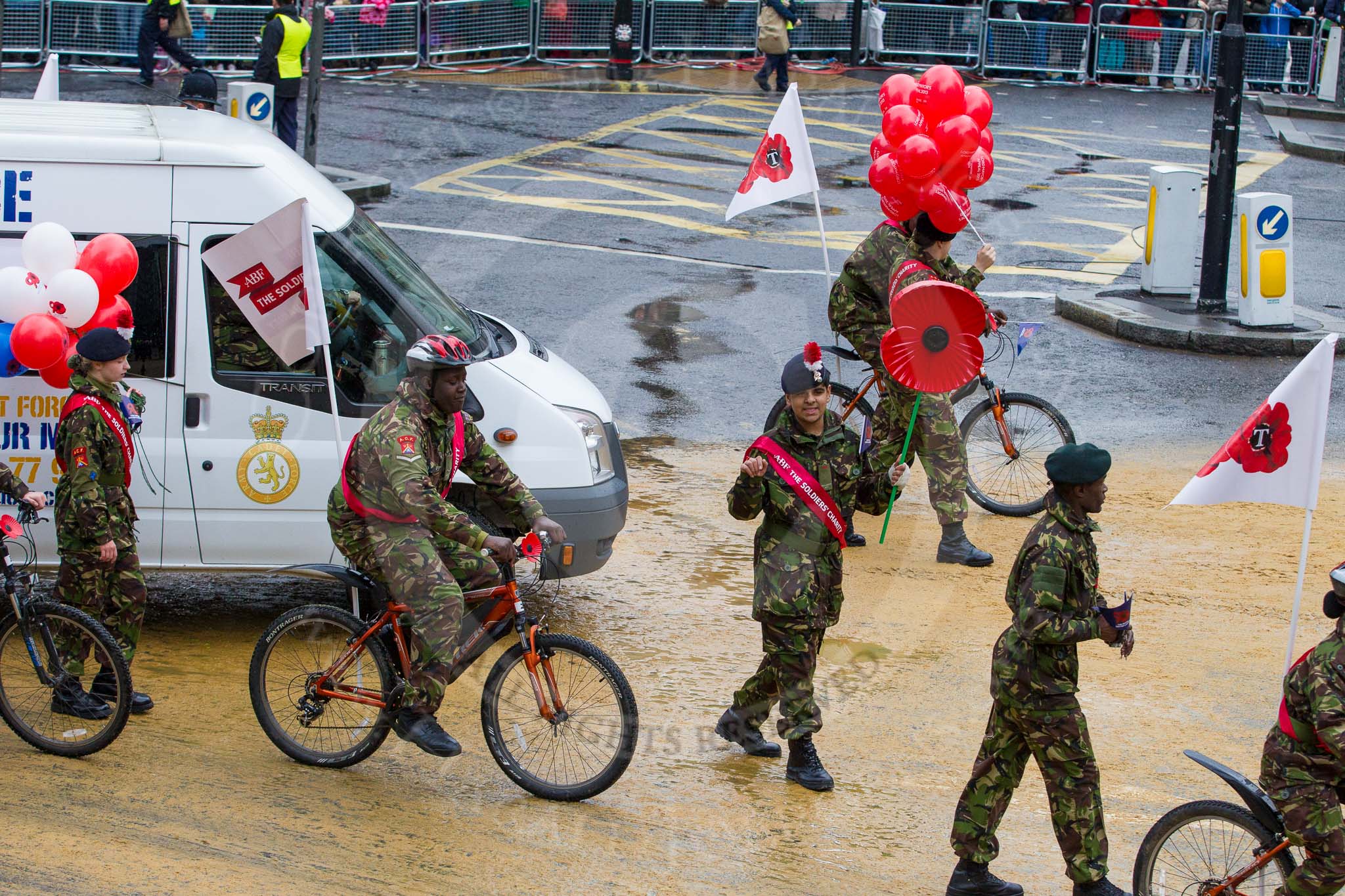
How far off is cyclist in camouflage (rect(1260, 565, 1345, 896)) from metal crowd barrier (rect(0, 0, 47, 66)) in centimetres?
2301

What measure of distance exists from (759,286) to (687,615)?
275 inches

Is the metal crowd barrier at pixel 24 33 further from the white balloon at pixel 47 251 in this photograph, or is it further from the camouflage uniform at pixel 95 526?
Answer: the camouflage uniform at pixel 95 526

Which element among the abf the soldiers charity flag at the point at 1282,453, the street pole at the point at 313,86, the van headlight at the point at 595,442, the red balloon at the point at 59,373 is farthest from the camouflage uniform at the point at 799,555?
the street pole at the point at 313,86

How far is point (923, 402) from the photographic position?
8.62m

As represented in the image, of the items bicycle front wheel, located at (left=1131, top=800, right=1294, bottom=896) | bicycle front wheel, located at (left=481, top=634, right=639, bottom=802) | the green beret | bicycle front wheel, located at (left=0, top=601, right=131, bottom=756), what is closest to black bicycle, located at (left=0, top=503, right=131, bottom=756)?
bicycle front wheel, located at (left=0, top=601, right=131, bottom=756)

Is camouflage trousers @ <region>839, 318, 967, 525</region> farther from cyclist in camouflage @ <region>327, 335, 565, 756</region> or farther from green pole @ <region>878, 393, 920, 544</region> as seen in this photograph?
cyclist in camouflage @ <region>327, 335, 565, 756</region>

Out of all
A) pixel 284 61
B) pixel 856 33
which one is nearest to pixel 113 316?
pixel 284 61

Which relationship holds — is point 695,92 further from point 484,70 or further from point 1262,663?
point 1262,663

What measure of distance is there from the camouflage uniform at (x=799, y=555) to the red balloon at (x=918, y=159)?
283cm

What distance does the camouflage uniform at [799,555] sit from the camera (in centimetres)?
609

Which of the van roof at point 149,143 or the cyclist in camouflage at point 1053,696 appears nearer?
the cyclist in camouflage at point 1053,696

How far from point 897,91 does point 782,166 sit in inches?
32.9

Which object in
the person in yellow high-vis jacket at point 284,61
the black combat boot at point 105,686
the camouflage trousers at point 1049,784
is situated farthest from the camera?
the person in yellow high-vis jacket at point 284,61

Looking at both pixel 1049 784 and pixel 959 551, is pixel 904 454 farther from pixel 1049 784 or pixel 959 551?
pixel 1049 784
